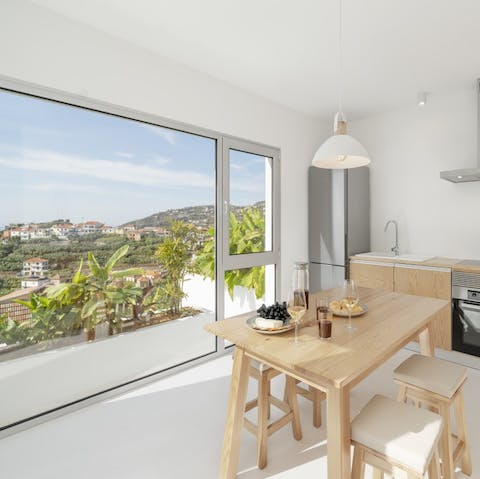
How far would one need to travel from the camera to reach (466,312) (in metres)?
2.98

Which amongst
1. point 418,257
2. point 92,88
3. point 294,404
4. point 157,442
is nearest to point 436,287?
point 418,257

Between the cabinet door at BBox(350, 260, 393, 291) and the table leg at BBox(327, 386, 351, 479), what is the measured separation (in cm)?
249

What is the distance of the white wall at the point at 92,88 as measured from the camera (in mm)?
2053

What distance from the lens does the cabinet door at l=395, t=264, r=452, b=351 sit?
3070 mm

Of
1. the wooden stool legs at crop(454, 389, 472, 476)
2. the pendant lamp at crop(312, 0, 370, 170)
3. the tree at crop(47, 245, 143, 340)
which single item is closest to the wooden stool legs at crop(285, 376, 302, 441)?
the wooden stool legs at crop(454, 389, 472, 476)

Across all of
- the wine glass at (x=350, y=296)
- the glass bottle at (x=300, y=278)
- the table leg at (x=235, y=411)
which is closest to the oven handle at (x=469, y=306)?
the wine glass at (x=350, y=296)

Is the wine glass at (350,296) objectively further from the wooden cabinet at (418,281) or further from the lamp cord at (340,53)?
the wooden cabinet at (418,281)

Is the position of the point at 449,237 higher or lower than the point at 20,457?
higher

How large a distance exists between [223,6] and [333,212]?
2.46m

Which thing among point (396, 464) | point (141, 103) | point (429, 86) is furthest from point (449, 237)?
point (141, 103)

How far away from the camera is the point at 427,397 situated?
1607 millimetres

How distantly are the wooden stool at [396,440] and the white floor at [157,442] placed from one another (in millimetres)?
601

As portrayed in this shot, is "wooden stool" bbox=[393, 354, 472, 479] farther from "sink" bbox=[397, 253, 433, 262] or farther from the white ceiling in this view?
the white ceiling

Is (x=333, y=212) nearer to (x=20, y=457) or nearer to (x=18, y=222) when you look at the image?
(x=18, y=222)
